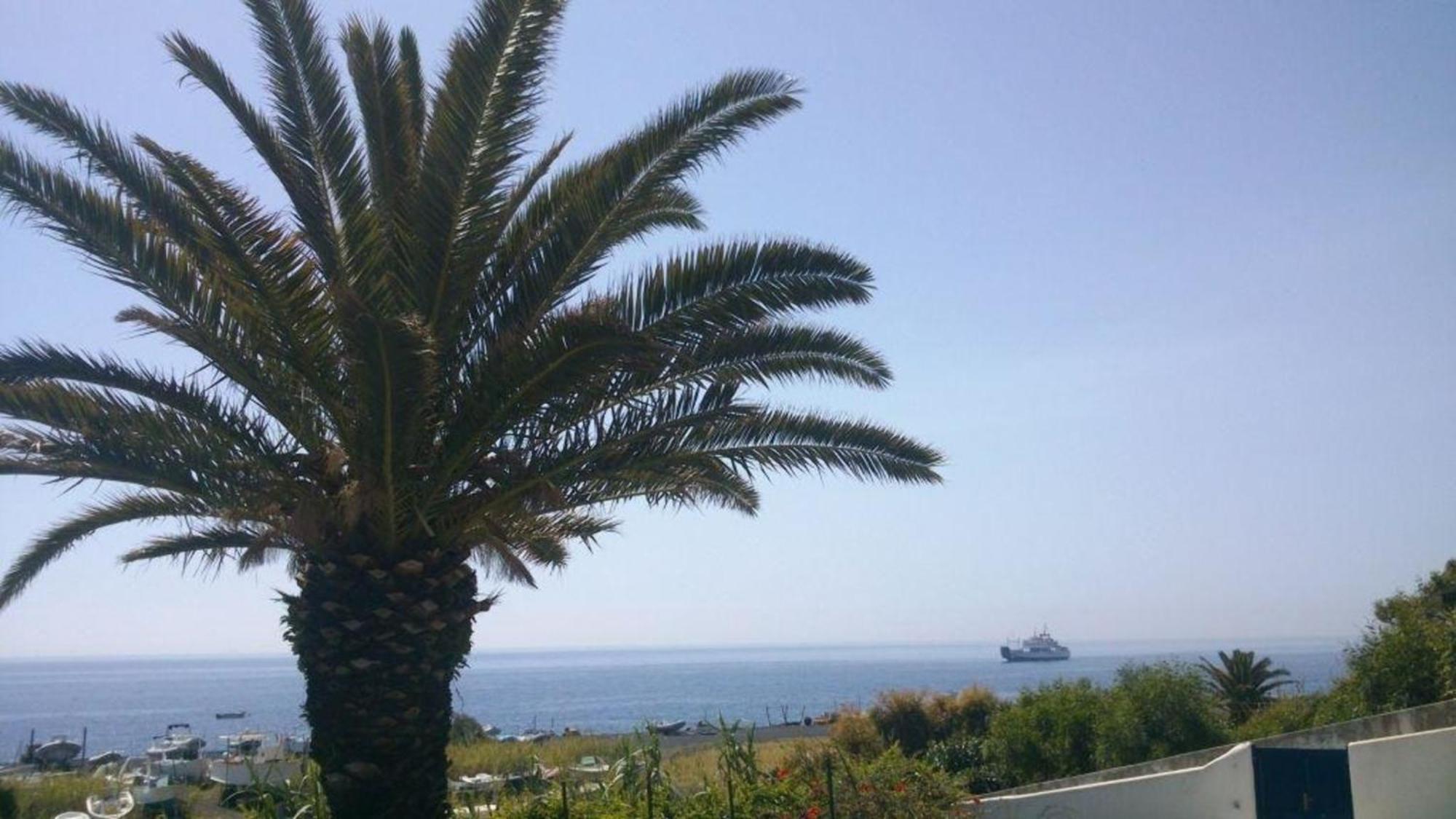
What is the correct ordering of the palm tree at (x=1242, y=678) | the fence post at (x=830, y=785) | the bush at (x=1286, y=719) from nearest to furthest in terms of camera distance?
the fence post at (x=830, y=785), the bush at (x=1286, y=719), the palm tree at (x=1242, y=678)

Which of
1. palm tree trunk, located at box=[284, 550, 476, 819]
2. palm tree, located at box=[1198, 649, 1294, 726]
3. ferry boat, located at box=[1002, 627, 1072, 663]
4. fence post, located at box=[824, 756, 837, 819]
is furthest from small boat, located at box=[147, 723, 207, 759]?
ferry boat, located at box=[1002, 627, 1072, 663]

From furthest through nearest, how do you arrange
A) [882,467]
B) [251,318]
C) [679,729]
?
[679,729] → [882,467] → [251,318]

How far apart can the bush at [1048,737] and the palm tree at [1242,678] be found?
1004cm

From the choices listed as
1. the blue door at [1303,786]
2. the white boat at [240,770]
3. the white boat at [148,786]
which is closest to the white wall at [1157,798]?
the blue door at [1303,786]

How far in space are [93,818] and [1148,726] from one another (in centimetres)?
1556

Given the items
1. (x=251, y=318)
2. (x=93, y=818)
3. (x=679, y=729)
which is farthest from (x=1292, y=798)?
(x=679, y=729)

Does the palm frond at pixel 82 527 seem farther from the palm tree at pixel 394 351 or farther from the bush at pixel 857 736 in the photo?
the bush at pixel 857 736

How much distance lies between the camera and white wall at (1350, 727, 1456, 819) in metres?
13.0

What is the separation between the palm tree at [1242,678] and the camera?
31766 millimetres

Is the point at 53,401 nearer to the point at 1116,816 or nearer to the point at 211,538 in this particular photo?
the point at 211,538

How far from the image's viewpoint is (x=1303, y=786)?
14211 mm

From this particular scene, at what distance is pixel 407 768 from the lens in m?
11.0

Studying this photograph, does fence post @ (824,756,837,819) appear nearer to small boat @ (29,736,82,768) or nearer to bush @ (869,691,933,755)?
bush @ (869,691,933,755)

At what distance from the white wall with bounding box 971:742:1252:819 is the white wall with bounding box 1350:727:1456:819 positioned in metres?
1.14
